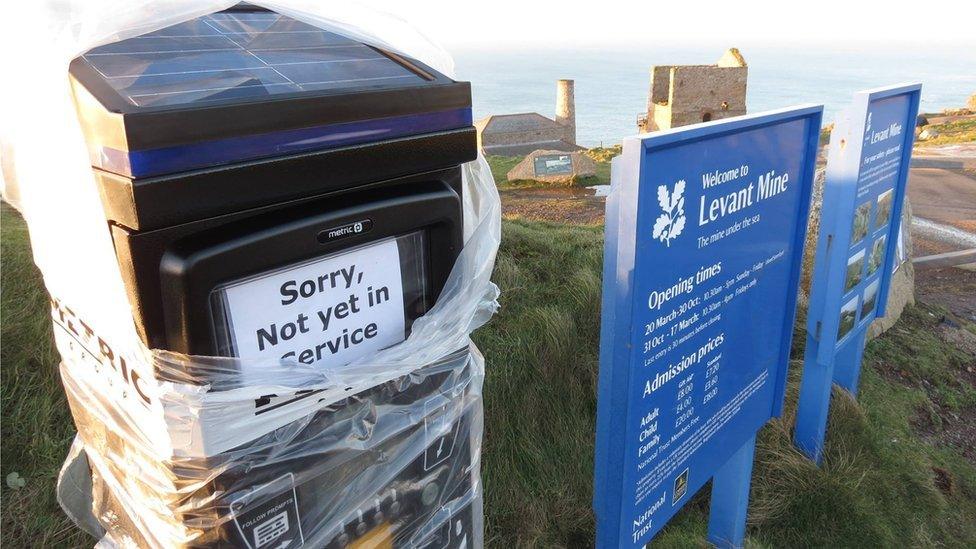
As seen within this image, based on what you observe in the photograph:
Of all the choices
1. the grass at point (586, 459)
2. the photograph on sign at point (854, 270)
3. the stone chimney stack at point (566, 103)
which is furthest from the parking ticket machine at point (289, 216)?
the stone chimney stack at point (566, 103)

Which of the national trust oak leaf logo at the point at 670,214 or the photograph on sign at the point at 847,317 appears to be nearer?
the national trust oak leaf logo at the point at 670,214

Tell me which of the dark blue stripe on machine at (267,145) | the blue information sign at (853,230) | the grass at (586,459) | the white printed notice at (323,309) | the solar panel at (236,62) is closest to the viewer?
the dark blue stripe on machine at (267,145)

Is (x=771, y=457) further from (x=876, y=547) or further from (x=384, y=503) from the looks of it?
(x=384, y=503)

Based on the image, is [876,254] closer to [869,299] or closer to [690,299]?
[869,299]

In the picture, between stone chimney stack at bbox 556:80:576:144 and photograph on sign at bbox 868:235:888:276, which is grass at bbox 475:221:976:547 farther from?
stone chimney stack at bbox 556:80:576:144

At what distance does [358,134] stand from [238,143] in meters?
0.26

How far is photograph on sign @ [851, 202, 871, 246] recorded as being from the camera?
3786 millimetres

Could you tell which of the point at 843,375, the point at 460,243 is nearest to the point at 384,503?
the point at 460,243

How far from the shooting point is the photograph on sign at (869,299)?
4262mm

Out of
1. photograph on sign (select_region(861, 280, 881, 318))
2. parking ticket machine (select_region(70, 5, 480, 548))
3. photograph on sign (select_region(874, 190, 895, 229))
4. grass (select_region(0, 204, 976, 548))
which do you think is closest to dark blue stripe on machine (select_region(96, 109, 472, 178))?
parking ticket machine (select_region(70, 5, 480, 548))

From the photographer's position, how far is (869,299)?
4336 millimetres

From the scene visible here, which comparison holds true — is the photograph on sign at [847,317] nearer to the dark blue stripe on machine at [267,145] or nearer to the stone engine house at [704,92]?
the dark blue stripe on machine at [267,145]

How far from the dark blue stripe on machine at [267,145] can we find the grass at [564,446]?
1.73 m

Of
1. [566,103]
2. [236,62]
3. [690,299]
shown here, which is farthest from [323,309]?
[566,103]
